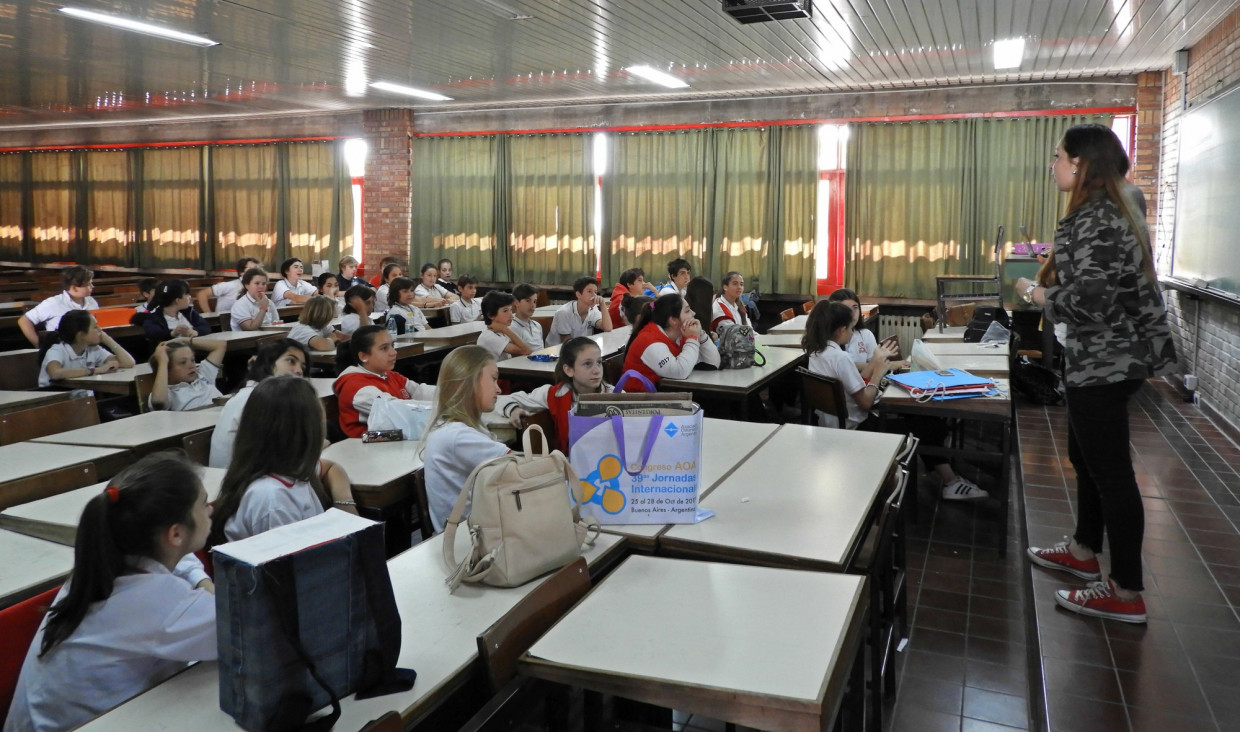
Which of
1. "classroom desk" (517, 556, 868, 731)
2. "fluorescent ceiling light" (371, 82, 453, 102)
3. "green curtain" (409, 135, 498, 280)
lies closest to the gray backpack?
"classroom desk" (517, 556, 868, 731)

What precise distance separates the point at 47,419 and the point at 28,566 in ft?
6.29

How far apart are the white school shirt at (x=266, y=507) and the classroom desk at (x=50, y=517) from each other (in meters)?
0.30

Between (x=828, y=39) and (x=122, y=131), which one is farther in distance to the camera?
(x=122, y=131)

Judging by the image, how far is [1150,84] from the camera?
838cm

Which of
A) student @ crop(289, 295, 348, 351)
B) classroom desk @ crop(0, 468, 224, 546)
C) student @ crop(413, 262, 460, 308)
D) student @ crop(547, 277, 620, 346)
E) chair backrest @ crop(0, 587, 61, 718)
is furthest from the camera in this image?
student @ crop(413, 262, 460, 308)

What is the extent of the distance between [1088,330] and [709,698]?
5.75 feet

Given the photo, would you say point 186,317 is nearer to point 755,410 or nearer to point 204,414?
point 204,414

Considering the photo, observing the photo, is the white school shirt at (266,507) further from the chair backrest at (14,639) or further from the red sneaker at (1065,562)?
the red sneaker at (1065,562)

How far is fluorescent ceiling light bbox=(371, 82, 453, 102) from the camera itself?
9.25 meters

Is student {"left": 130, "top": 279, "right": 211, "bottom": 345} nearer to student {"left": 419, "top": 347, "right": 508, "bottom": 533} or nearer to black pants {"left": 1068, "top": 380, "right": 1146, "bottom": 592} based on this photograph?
student {"left": 419, "top": 347, "right": 508, "bottom": 533}

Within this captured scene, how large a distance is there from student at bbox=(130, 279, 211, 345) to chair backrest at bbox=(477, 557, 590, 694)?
5367 millimetres

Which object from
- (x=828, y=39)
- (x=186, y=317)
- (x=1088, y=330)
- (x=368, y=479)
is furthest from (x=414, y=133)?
(x=1088, y=330)

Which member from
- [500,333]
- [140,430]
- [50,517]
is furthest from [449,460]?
[500,333]

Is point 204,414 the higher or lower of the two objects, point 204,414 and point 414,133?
the lower
